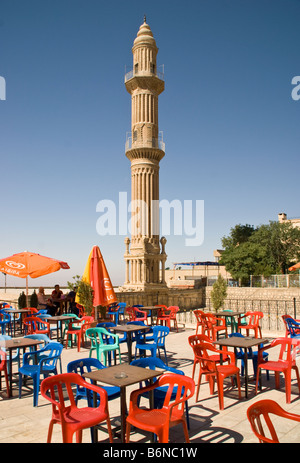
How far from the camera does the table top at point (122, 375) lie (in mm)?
3783

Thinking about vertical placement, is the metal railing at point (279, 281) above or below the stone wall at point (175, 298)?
above

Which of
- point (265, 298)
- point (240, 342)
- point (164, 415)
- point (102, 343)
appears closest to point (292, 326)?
point (240, 342)

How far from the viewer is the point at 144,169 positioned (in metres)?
30.1

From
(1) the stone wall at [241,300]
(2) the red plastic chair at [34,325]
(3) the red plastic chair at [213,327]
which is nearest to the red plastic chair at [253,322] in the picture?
(3) the red plastic chair at [213,327]

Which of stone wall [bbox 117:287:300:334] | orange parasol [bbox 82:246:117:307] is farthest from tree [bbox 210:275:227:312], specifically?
stone wall [bbox 117:287:300:334]

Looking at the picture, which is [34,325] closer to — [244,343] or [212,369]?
[212,369]

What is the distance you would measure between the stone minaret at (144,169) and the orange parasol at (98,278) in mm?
17819

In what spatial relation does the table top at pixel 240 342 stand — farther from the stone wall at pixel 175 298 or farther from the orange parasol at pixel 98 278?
the stone wall at pixel 175 298

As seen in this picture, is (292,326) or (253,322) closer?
(292,326)

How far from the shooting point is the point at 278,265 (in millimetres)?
45281

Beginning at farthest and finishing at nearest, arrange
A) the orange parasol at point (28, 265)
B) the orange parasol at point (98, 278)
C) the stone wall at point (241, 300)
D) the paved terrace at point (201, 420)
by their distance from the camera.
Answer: the stone wall at point (241, 300)
the orange parasol at point (28, 265)
the orange parasol at point (98, 278)
the paved terrace at point (201, 420)

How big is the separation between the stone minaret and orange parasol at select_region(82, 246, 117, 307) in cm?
1782

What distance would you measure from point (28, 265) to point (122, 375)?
314 inches
